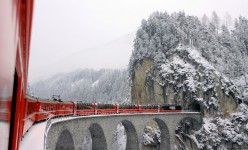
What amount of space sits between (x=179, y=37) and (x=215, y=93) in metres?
15.9

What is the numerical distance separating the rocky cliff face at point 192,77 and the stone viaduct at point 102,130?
6.41 m

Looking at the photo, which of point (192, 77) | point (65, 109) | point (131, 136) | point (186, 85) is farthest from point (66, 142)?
point (192, 77)

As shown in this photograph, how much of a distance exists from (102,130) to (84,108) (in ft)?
9.58

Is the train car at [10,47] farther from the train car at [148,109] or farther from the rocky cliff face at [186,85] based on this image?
the rocky cliff face at [186,85]

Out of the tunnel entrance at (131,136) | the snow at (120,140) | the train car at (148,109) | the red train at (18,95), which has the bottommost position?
the snow at (120,140)

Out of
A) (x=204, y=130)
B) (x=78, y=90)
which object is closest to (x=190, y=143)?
(x=204, y=130)

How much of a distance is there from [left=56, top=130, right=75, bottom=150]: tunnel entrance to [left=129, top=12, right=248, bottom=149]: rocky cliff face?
2939 cm

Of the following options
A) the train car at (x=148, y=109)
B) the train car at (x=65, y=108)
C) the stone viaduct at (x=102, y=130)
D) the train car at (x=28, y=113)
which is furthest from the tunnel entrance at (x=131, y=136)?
the train car at (x=28, y=113)

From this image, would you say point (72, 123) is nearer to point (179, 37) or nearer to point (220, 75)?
point (220, 75)

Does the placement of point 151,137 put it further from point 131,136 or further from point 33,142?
point 33,142

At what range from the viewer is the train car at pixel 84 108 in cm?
2170

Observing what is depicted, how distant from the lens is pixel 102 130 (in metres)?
24.5

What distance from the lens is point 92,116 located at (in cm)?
2234

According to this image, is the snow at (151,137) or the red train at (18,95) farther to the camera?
the snow at (151,137)
